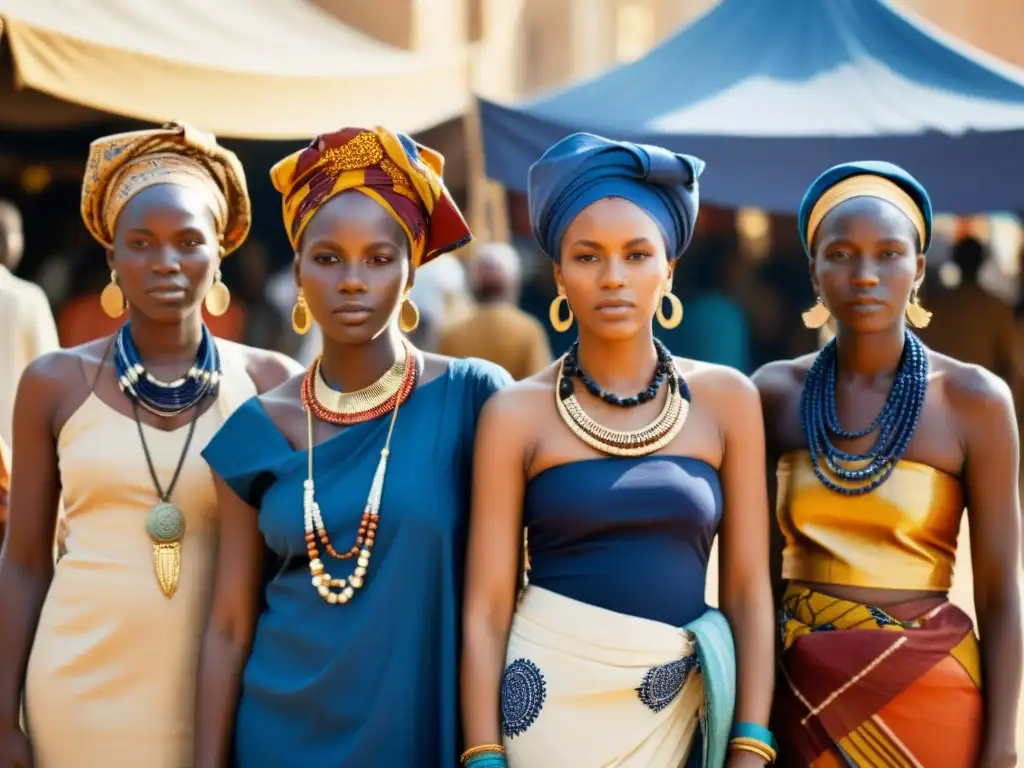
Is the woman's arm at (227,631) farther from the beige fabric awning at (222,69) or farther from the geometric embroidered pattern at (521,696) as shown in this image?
the beige fabric awning at (222,69)

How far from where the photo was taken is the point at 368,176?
10.4 feet

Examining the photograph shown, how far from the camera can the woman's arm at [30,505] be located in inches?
134

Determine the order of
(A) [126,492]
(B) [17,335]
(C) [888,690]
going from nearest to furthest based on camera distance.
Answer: (C) [888,690]
(A) [126,492]
(B) [17,335]

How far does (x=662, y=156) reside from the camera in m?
3.01

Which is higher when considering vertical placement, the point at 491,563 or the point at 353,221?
the point at 353,221

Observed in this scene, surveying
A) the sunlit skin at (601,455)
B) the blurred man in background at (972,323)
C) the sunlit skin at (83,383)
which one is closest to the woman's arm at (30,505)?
the sunlit skin at (83,383)

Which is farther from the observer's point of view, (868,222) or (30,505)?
(30,505)

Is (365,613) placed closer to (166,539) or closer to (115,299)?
(166,539)

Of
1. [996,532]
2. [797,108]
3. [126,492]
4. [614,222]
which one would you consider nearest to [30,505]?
[126,492]

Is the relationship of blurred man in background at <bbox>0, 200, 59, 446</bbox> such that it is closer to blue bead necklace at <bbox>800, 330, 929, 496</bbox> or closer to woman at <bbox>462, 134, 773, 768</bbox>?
woman at <bbox>462, 134, 773, 768</bbox>

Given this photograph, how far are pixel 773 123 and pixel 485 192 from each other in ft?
10.5

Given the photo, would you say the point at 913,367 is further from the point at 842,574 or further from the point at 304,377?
the point at 304,377

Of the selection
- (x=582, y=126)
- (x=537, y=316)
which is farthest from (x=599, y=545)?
A: (x=537, y=316)

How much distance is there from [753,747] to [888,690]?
0.40 meters
